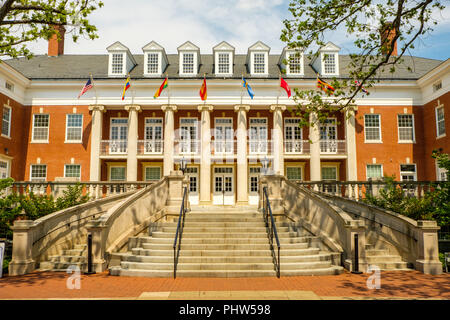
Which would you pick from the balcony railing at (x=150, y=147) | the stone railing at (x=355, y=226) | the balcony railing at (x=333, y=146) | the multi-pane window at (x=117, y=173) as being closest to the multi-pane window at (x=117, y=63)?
the balcony railing at (x=150, y=147)

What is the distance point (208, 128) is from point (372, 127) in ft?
39.4

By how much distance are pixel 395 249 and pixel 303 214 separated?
130 inches

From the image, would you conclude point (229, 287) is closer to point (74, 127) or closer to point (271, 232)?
point (271, 232)

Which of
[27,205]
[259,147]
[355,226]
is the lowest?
[355,226]

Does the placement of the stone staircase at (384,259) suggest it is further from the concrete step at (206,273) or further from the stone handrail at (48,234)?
the stone handrail at (48,234)

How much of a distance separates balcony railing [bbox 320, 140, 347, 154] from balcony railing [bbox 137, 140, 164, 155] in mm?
11890

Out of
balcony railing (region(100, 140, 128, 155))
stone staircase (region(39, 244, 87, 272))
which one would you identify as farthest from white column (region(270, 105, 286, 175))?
stone staircase (region(39, 244, 87, 272))

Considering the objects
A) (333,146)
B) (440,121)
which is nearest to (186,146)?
(333,146)

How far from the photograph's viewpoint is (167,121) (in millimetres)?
25594

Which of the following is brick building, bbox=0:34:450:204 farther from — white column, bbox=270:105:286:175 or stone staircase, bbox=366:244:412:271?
stone staircase, bbox=366:244:412:271

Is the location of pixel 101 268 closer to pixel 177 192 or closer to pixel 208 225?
pixel 208 225

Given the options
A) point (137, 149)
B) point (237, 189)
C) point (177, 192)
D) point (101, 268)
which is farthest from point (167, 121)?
point (101, 268)

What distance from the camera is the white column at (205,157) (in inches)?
968

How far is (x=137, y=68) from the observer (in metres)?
28.9
